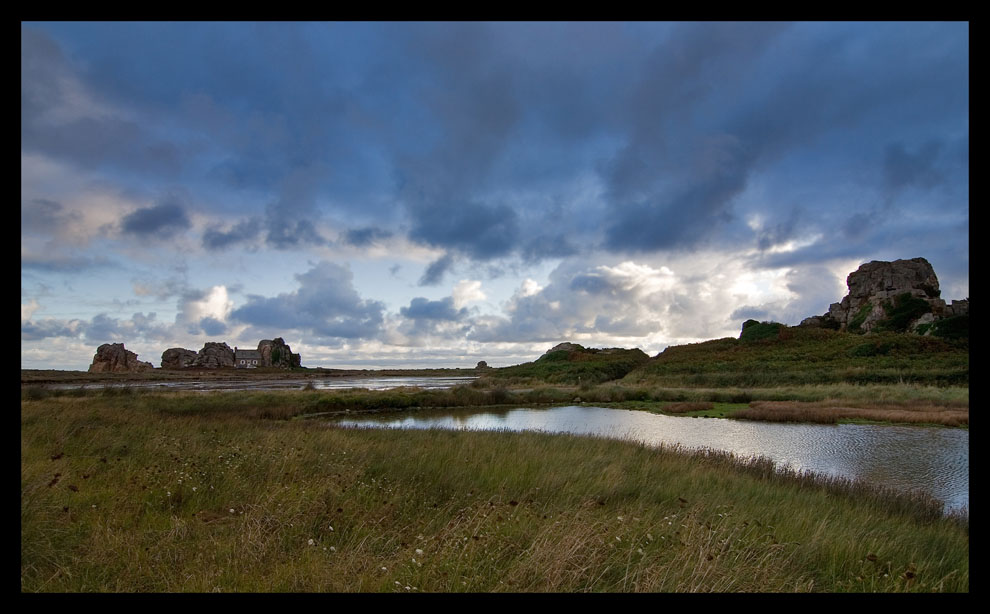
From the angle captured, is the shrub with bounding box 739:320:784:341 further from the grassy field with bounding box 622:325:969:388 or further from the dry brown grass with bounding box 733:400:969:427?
the dry brown grass with bounding box 733:400:969:427

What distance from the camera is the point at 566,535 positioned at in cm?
591

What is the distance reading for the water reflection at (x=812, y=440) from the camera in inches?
629

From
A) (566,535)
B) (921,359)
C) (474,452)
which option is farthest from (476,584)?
(921,359)

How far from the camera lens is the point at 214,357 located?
159500 mm

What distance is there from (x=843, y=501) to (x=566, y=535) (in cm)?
877

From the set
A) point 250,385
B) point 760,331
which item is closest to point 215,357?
point 250,385

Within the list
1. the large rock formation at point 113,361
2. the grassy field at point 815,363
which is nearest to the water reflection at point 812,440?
the grassy field at point 815,363

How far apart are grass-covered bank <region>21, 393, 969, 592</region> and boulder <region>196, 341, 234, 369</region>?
16627 cm

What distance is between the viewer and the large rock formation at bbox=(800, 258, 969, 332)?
254 ft

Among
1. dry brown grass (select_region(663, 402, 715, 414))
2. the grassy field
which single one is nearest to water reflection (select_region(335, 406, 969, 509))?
dry brown grass (select_region(663, 402, 715, 414))

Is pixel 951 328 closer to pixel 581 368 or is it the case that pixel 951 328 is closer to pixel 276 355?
pixel 581 368

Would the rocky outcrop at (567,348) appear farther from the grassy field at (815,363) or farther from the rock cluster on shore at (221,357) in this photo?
the rock cluster on shore at (221,357)

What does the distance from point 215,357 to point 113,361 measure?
1424 inches
